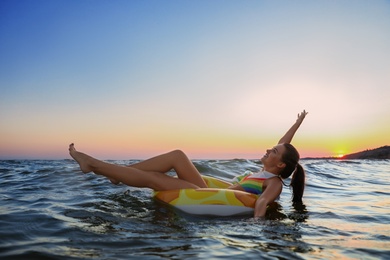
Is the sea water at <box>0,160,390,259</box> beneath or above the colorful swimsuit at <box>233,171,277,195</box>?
beneath

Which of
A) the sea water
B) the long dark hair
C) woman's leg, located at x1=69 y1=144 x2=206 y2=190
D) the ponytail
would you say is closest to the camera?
the sea water

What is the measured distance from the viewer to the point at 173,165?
218 inches

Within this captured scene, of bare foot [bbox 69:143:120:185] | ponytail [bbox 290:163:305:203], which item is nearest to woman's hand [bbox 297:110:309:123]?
ponytail [bbox 290:163:305:203]

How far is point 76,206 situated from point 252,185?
113 inches

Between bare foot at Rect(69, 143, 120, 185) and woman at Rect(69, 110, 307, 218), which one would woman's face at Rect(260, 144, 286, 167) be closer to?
woman at Rect(69, 110, 307, 218)

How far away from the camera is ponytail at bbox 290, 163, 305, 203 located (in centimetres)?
579

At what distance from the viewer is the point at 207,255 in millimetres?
3006

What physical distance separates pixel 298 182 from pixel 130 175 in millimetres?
2900

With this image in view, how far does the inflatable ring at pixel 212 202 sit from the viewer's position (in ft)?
16.0

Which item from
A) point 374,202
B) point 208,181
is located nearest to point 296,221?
point 208,181

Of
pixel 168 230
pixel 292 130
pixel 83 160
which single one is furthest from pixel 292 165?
pixel 83 160

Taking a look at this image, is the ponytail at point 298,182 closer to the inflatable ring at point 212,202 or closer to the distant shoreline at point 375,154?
the inflatable ring at point 212,202

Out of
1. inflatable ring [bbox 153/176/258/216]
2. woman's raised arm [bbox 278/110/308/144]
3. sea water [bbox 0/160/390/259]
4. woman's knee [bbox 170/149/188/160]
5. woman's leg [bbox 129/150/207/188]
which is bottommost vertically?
sea water [bbox 0/160/390/259]

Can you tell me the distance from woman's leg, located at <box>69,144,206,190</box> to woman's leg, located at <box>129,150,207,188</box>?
0.37ft
